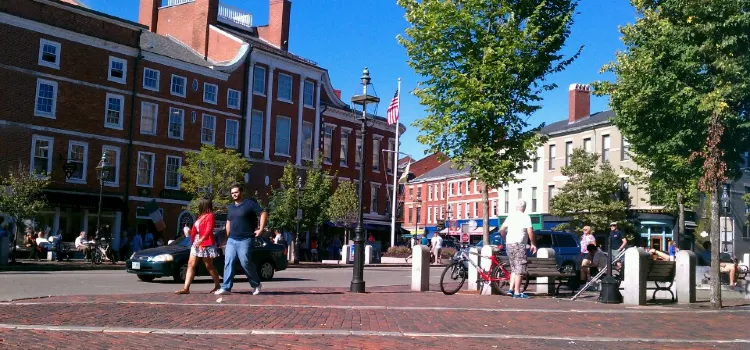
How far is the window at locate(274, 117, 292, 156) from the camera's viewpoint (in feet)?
162

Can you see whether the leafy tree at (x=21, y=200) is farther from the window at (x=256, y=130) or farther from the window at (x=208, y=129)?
the window at (x=256, y=130)

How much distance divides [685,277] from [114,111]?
3234 centimetres

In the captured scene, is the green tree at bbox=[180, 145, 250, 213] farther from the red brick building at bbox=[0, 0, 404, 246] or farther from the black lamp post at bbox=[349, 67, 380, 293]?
the black lamp post at bbox=[349, 67, 380, 293]

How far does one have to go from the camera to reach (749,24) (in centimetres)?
2078

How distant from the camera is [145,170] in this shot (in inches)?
1623

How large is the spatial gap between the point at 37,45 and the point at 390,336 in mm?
33084

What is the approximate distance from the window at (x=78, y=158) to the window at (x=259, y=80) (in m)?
12.7

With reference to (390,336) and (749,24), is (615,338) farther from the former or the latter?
(749,24)

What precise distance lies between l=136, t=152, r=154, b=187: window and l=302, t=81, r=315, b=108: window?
13.3 m

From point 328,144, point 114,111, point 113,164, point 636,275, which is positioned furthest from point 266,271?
point 328,144

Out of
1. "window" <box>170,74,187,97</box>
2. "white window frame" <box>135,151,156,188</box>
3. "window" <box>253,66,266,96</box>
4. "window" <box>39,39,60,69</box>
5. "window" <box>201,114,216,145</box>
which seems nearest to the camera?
"window" <box>39,39,60,69</box>

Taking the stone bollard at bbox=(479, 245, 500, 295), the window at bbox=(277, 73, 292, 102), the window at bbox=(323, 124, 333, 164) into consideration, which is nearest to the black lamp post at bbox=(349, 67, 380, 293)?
the stone bollard at bbox=(479, 245, 500, 295)

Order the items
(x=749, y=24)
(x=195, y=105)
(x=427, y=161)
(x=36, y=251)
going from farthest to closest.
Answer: (x=427, y=161), (x=195, y=105), (x=36, y=251), (x=749, y=24)

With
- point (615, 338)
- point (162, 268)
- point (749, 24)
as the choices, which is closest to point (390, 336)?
point (615, 338)
